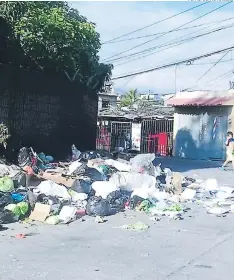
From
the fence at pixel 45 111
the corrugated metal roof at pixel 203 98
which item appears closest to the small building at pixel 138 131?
the corrugated metal roof at pixel 203 98

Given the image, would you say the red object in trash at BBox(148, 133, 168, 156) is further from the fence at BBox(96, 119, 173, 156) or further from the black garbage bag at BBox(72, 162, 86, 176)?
the black garbage bag at BBox(72, 162, 86, 176)

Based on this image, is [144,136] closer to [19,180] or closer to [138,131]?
[138,131]

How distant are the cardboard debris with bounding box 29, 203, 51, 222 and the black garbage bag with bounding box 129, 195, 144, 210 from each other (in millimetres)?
1848

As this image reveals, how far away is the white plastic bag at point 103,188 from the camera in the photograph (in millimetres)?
8930

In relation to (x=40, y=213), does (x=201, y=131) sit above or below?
above

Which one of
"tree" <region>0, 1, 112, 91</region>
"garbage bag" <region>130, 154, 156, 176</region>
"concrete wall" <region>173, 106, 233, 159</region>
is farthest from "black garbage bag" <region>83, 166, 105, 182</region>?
"concrete wall" <region>173, 106, 233, 159</region>

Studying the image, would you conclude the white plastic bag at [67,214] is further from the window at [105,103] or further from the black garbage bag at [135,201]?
the window at [105,103]

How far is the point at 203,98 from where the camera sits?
2433 centimetres

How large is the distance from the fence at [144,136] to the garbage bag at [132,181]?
14.7 m

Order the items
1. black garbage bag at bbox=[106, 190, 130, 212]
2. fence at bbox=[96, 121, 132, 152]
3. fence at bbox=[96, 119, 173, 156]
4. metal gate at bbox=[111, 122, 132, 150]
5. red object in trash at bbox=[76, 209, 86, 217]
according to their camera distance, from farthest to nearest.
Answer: metal gate at bbox=[111, 122, 132, 150] < fence at bbox=[96, 119, 173, 156] < fence at bbox=[96, 121, 132, 152] < black garbage bag at bbox=[106, 190, 130, 212] < red object in trash at bbox=[76, 209, 86, 217]

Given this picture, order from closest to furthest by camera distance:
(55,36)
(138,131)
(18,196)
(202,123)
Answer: (18,196)
(55,36)
(202,123)
(138,131)

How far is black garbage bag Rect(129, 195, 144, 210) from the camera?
28.8ft

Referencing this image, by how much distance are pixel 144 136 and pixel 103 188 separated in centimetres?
1842

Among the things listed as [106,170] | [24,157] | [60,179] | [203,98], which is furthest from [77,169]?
[203,98]
